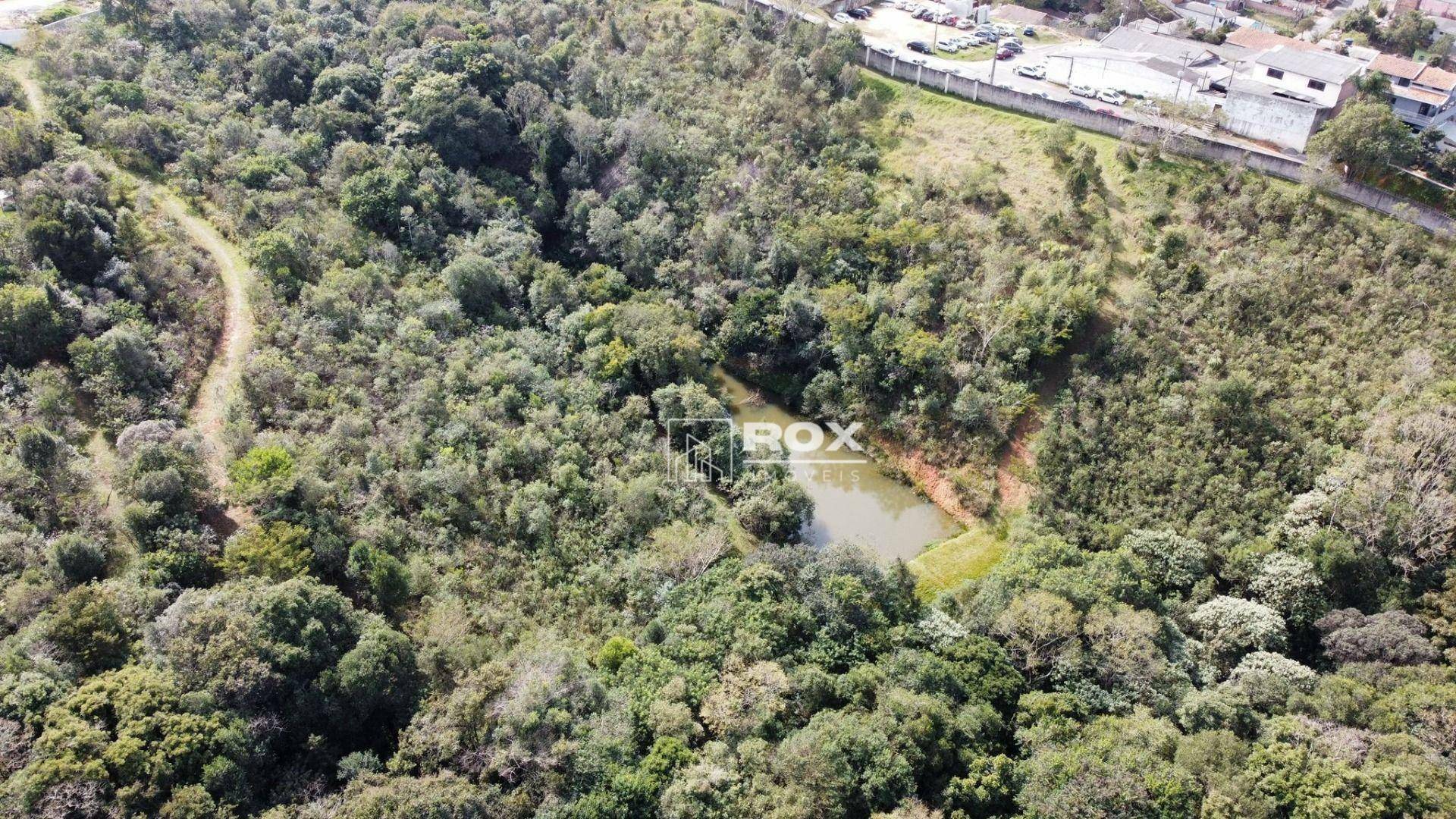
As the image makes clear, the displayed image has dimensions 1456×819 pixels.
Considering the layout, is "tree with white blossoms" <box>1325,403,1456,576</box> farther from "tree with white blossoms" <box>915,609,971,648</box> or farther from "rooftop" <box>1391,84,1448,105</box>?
"rooftop" <box>1391,84,1448,105</box>

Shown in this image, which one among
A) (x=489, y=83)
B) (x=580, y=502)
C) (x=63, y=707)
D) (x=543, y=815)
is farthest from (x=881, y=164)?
(x=63, y=707)

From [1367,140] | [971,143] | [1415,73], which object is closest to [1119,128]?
[971,143]

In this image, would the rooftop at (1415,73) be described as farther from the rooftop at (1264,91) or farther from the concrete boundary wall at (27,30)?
the concrete boundary wall at (27,30)

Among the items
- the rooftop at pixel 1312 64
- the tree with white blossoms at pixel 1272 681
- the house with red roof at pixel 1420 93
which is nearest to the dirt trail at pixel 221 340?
the tree with white blossoms at pixel 1272 681

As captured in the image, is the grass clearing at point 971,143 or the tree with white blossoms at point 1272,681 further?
the grass clearing at point 971,143

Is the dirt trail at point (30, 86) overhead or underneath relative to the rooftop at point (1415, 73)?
underneath

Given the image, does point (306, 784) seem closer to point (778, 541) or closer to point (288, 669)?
point (288, 669)

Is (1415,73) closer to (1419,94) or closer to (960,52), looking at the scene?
(1419,94)
